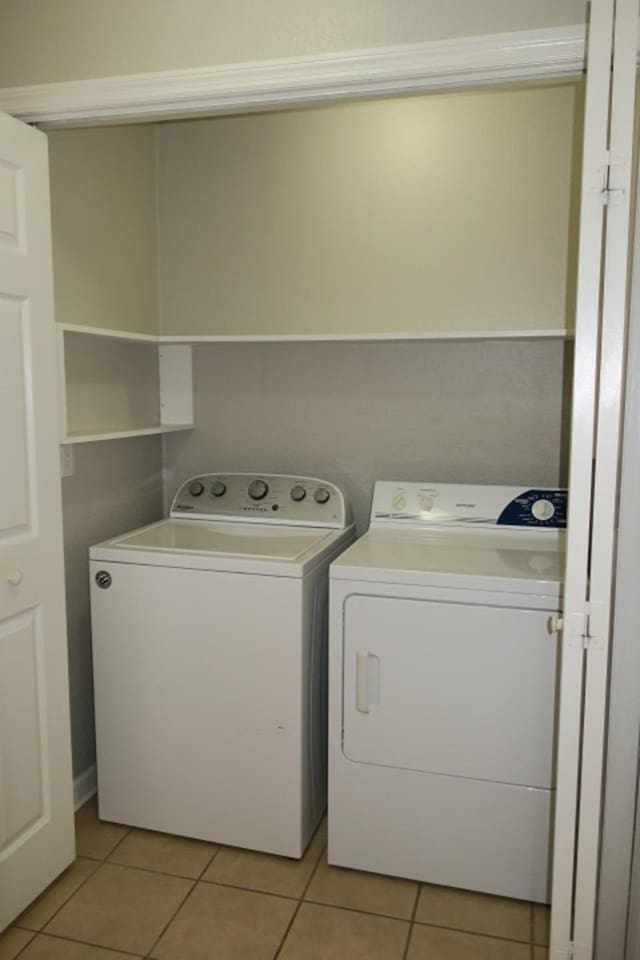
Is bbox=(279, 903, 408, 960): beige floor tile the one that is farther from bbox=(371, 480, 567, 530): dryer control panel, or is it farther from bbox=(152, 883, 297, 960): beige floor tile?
bbox=(371, 480, 567, 530): dryer control panel

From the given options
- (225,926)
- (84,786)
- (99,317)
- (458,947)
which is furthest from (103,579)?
(458,947)

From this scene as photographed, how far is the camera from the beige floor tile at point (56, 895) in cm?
193

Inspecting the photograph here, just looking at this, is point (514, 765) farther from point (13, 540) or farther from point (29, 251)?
point (29, 251)

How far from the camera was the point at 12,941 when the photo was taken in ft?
6.09

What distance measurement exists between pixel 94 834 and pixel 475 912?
116 centimetres

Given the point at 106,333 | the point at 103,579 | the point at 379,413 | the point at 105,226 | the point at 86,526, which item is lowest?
the point at 103,579

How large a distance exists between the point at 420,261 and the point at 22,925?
228cm

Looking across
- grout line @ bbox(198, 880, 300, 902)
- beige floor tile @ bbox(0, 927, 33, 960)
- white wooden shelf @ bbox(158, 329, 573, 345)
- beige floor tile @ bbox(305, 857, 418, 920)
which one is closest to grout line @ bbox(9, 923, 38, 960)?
beige floor tile @ bbox(0, 927, 33, 960)

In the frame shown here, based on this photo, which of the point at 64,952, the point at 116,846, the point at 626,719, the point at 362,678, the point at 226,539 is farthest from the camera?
the point at 226,539

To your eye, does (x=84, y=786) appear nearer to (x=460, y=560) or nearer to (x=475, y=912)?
(x=475, y=912)

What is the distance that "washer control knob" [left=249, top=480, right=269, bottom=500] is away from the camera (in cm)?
266

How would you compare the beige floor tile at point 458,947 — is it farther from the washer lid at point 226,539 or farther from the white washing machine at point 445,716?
the washer lid at point 226,539

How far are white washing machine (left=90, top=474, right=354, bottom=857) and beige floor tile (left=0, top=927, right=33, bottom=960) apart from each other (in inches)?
18.6

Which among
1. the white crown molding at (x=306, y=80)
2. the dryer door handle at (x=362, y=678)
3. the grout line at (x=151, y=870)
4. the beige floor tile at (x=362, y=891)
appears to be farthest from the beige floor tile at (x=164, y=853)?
the white crown molding at (x=306, y=80)
